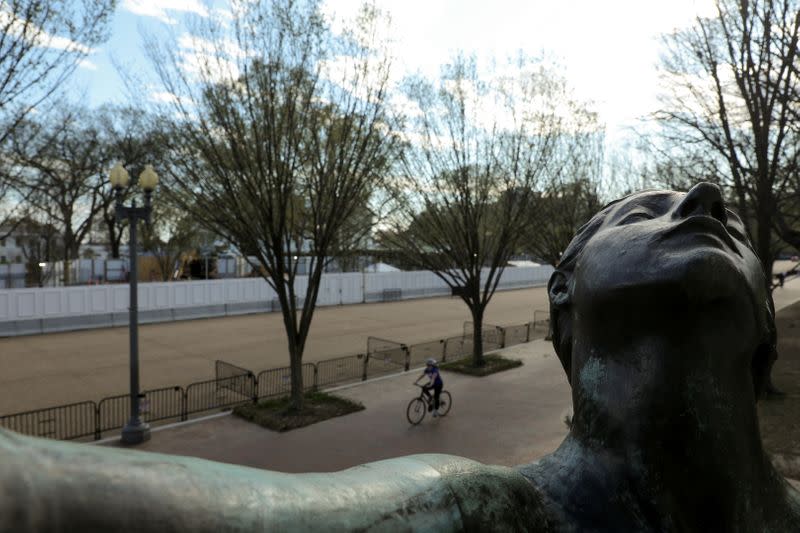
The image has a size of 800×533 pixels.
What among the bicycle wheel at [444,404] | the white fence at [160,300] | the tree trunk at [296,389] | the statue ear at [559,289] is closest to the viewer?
the statue ear at [559,289]

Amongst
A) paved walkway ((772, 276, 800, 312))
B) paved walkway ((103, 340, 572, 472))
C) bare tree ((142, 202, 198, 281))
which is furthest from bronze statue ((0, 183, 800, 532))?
paved walkway ((772, 276, 800, 312))

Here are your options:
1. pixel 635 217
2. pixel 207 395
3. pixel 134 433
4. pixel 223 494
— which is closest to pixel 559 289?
pixel 635 217

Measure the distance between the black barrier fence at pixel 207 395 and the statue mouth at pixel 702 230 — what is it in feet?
35.4

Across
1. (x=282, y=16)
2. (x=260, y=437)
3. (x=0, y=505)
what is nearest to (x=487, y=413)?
(x=260, y=437)

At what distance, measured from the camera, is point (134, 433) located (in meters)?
10.6

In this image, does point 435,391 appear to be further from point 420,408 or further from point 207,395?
point 207,395

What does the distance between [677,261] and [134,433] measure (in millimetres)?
11468

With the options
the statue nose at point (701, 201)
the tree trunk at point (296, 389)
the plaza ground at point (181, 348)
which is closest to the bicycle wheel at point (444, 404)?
the tree trunk at point (296, 389)

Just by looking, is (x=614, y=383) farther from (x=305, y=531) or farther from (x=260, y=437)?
(x=260, y=437)

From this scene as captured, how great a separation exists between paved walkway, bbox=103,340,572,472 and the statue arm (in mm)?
8419

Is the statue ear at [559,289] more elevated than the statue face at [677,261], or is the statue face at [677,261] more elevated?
the statue face at [677,261]

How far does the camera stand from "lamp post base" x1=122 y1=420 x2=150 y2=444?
34.9 ft

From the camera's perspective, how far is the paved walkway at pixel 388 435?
9.95m

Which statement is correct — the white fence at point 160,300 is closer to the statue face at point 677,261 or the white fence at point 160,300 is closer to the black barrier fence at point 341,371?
the black barrier fence at point 341,371
